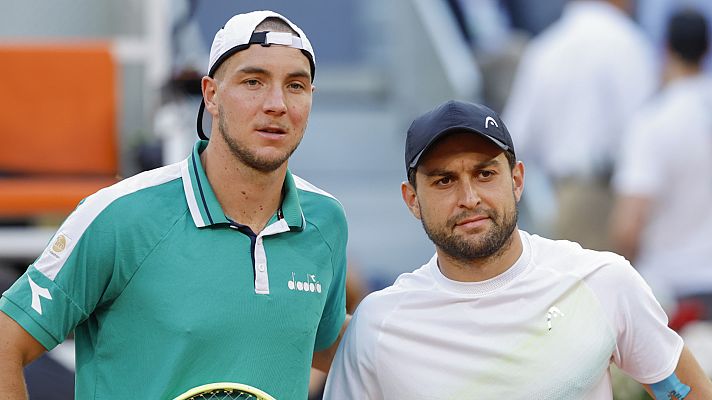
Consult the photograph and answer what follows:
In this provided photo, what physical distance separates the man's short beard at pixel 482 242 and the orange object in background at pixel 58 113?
3963 millimetres

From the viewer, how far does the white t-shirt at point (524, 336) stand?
12.7 feet

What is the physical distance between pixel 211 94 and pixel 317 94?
7473 mm

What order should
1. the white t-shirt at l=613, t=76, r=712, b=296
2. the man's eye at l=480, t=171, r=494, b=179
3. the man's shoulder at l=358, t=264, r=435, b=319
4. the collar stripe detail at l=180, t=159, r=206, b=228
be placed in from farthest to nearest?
the white t-shirt at l=613, t=76, r=712, b=296 < the man's shoulder at l=358, t=264, r=435, b=319 < the man's eye at l=480, t=171, r=494, b=179 < the collar stripe detail at l=180, t=159, r=206, b=228

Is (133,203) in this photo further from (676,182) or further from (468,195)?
(676,182)

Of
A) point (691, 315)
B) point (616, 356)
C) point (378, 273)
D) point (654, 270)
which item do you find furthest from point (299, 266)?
point (378, 273)

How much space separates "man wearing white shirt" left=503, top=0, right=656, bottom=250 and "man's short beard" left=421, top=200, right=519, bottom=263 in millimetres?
4955

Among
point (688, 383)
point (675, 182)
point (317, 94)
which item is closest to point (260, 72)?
point (688, 383)

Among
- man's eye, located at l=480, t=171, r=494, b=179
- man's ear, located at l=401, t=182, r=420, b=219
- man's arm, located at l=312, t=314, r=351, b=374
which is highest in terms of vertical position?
man's eye, located at l=480, t=171, r=494, b=179

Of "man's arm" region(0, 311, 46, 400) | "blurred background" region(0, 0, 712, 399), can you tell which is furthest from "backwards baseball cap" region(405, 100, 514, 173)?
"blurred background" region(0, 0, 712, 399)

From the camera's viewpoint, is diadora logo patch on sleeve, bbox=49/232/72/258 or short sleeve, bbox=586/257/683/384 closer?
diadora logo patch on sleeve, bbox=49/232/72/258

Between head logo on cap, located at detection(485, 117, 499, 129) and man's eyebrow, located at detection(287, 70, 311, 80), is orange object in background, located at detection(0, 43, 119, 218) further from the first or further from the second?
head logo on cap, located at detection(485, 117, 499, 129)

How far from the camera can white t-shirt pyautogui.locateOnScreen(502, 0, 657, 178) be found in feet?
28.7

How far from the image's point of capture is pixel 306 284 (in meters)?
3.96

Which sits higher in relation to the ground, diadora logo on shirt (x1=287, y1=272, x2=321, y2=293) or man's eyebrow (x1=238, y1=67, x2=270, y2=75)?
man's eyebrow (x1=238, y1=67, x2=270, y2=75)
